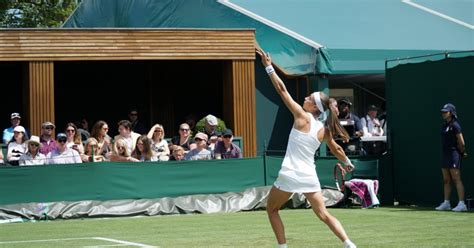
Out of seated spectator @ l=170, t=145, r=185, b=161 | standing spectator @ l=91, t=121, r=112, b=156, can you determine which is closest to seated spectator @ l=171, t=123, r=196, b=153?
seated spectator @ l=170, t=145, r=185, b=161

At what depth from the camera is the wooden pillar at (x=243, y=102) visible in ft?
76.0

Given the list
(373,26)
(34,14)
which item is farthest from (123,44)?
(34,14)

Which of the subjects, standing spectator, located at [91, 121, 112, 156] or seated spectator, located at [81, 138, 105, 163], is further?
standing spectator, located at [91, 121, 112, 156]

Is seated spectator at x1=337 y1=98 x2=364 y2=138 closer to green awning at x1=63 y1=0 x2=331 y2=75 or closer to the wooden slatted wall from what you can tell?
green awning at x1=63 y1=0 x2=331 y2=75

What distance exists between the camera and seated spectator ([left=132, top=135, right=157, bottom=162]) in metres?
18.7

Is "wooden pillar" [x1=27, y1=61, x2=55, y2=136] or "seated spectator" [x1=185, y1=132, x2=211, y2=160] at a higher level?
"wooden pillar" [x1=27, y1=61, x2=55, y2=136]

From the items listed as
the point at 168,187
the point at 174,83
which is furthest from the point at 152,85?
the point at 168,187

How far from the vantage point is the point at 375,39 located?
83.9ft

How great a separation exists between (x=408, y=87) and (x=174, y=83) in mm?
9950

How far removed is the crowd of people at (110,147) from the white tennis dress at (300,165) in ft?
29.2

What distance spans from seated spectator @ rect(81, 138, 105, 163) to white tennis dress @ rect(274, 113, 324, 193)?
29.2ft

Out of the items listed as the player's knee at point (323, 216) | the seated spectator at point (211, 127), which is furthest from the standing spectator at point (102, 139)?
the player's knee at point (323, 216)

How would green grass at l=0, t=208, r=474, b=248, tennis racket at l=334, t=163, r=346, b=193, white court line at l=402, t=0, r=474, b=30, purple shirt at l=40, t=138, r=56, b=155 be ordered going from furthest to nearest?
1. white court line at l=402, t=0, r=474, b=30
2. tennis racket at l=334, t=163, r=346, b=193
3. purple shirt at l=40, t=138, r=56, b=155
4. green grass at l=0, t=208, r=474, b=248

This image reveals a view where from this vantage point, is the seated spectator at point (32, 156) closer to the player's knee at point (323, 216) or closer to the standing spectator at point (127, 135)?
the standing spectator at point (127, 135)
